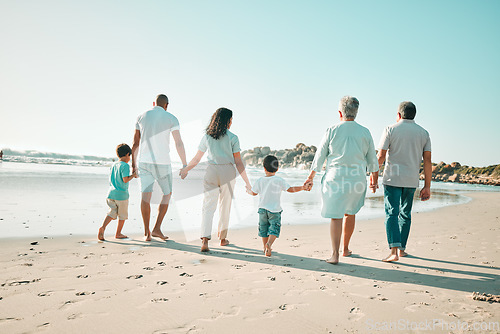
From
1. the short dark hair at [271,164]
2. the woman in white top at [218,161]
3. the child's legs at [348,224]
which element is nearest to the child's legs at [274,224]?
the woman in white top at [218,161]

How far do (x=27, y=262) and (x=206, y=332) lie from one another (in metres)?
2.60

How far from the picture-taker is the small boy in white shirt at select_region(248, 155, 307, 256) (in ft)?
14.1

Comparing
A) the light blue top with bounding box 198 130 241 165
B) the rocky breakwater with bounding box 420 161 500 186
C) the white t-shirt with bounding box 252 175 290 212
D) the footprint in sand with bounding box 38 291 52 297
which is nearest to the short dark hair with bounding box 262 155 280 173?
the white t-shirt with bounding box 252 175 290 212

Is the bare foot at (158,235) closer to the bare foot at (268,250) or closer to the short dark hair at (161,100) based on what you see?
the bare foot at (268,250)

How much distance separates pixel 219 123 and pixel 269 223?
158cm

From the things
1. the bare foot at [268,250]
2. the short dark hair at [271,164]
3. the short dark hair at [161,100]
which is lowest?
the bare foot at [268,250]

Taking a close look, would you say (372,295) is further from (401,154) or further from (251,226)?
(251,226)

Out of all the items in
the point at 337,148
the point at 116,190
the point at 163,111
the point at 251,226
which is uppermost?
the point at 163,111

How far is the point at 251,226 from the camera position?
6555 mm

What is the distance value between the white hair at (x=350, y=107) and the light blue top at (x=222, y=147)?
4.89 feet

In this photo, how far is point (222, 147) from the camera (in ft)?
14.3

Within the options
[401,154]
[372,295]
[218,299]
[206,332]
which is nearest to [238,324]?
[206,332]

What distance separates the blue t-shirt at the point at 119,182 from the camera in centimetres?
486

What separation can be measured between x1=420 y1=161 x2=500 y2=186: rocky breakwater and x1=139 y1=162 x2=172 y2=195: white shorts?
48188mm
